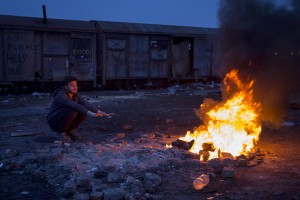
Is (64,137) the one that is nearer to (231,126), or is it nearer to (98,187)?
(98,187)

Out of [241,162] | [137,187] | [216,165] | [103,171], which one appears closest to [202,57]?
[241,162]

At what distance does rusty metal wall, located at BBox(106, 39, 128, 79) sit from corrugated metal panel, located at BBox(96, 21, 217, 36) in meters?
0.60

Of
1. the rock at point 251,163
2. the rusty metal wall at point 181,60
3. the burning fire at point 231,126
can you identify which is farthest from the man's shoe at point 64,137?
the rusty metal wall at point 181,60

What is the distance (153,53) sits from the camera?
62.4ft

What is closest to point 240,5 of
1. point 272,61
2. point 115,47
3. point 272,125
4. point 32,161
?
point 272,61

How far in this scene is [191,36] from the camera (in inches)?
794

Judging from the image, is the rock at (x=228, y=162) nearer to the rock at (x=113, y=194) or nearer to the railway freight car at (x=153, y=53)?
the rock at (x=113, y=194)

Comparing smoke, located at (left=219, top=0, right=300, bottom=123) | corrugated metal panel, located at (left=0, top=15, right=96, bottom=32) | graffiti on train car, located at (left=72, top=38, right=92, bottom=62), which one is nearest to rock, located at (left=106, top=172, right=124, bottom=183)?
smoke, located at (left=219, top=0, right=300, bottom=123)

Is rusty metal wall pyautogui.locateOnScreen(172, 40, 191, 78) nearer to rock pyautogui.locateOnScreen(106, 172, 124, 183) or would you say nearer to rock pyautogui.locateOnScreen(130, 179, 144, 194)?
rock pyautogui.locateOnScreen(106, 172, 124, 183)

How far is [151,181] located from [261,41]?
14.6ft

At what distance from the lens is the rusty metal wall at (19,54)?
15008mm

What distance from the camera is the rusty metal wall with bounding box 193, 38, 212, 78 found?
20.5 m

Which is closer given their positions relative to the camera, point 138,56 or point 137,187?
point 137,187

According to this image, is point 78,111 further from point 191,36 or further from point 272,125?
point 191,36
